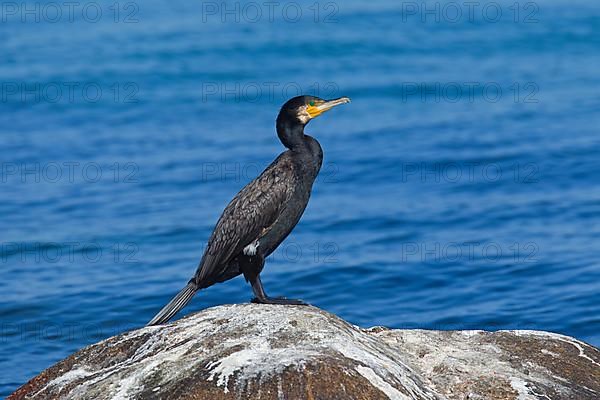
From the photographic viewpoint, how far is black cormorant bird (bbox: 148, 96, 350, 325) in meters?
8.15

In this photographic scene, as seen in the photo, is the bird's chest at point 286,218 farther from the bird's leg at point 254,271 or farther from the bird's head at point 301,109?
the bird's head at point 301,109

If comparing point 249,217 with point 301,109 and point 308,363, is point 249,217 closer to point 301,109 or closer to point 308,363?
point 301,109

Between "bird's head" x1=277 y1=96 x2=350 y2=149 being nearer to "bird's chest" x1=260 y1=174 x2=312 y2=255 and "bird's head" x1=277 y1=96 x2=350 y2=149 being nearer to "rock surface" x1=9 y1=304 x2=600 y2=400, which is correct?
"bird's chest" x1=260 y1=174 x2=312 y2=255

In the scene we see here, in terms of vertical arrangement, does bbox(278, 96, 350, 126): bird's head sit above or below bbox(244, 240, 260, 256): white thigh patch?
above

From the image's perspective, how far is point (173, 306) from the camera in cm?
800

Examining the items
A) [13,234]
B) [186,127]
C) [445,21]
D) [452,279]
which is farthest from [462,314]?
[445,21]

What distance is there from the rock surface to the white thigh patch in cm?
113

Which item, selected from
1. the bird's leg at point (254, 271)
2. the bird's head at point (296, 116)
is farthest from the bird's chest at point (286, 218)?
the bird's head at point (296, 116)

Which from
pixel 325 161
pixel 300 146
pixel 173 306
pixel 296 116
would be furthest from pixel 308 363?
pixel 325 161

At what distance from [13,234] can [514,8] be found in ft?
44.9

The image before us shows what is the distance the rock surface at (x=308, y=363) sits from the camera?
6215 millimetres

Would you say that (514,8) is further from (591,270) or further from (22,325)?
(22,325)

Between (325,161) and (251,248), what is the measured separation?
8.77 meters

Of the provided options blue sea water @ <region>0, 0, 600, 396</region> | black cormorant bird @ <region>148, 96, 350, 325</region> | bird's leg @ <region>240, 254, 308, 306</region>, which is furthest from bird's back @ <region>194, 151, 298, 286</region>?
blue sea water @ <region>0, 0, 600, 396</region>
